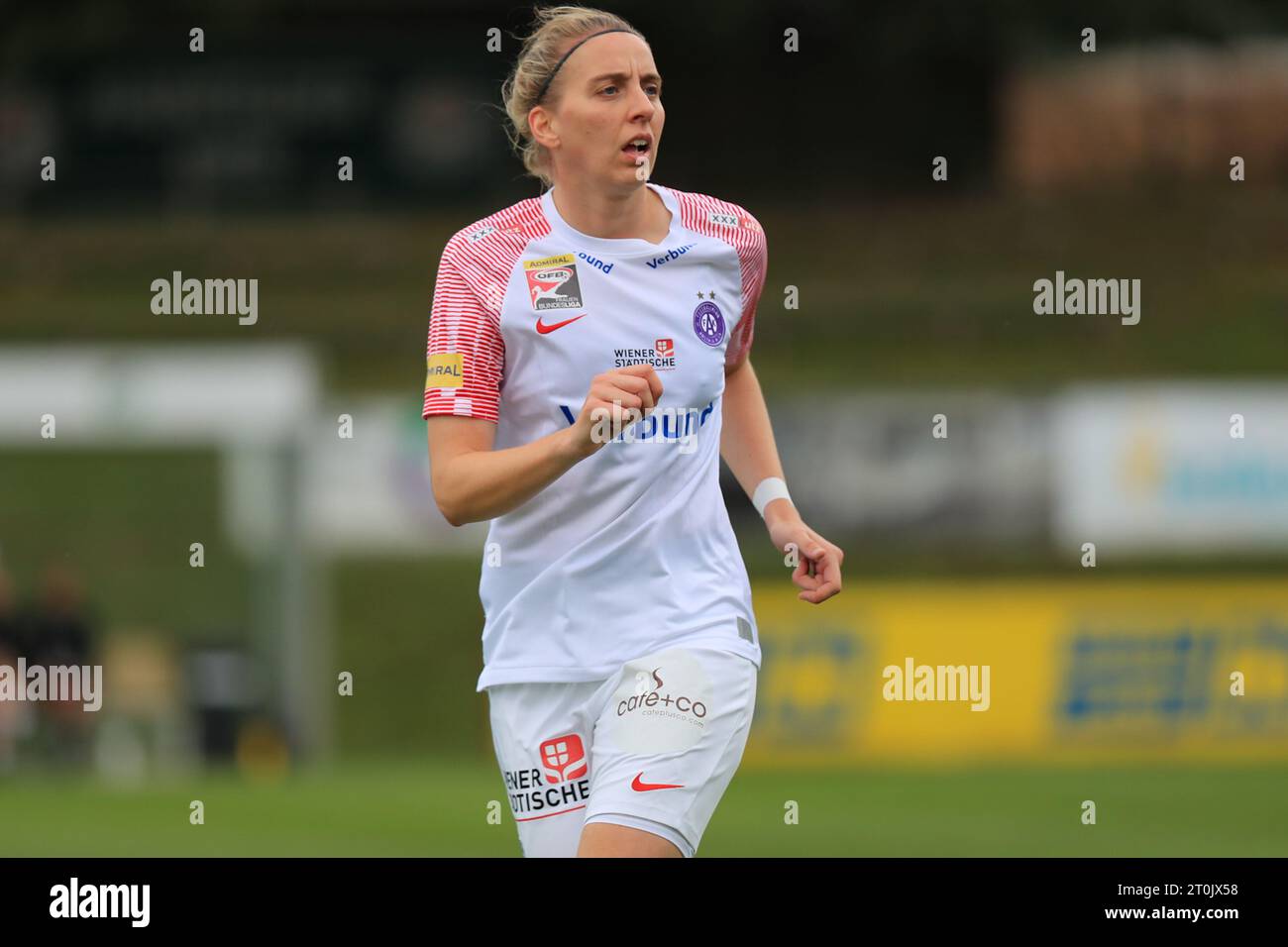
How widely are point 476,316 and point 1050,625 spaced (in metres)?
15.2

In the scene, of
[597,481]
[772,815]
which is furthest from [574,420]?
[772,815]

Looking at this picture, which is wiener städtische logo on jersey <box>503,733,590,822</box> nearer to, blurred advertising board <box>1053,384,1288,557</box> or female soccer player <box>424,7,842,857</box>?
female soccer player <box>424,7,842,857</box>

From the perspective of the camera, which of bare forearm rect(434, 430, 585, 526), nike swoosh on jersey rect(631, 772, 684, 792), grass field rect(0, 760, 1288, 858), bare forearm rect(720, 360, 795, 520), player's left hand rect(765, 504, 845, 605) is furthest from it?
grass field rect(0, 760, 1288, 858)

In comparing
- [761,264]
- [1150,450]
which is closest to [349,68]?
[1150,450]

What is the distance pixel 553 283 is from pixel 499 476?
1.67 feet

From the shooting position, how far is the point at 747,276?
520 cm

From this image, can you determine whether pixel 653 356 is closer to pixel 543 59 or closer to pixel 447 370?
pixel 447 370

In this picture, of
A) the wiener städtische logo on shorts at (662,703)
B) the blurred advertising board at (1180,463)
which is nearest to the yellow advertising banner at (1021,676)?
the blurred advertising board at (1180,463)

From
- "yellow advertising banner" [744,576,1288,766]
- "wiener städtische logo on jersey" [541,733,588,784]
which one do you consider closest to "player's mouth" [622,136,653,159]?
"wiener städtische logo on jersey" [541,733,588,784]

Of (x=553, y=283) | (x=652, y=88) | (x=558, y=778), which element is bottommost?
(x=558, y=778)

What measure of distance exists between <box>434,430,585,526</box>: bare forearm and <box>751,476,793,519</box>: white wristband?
30.8 inches

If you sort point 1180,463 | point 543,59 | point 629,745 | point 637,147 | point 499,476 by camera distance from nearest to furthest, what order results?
point 499,476 → point 629,745 → point 637,147 → point 543,59 → point 1180,463

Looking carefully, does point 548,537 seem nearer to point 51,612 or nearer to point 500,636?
point 500,636

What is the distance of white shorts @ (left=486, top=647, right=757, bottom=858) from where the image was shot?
474cm
